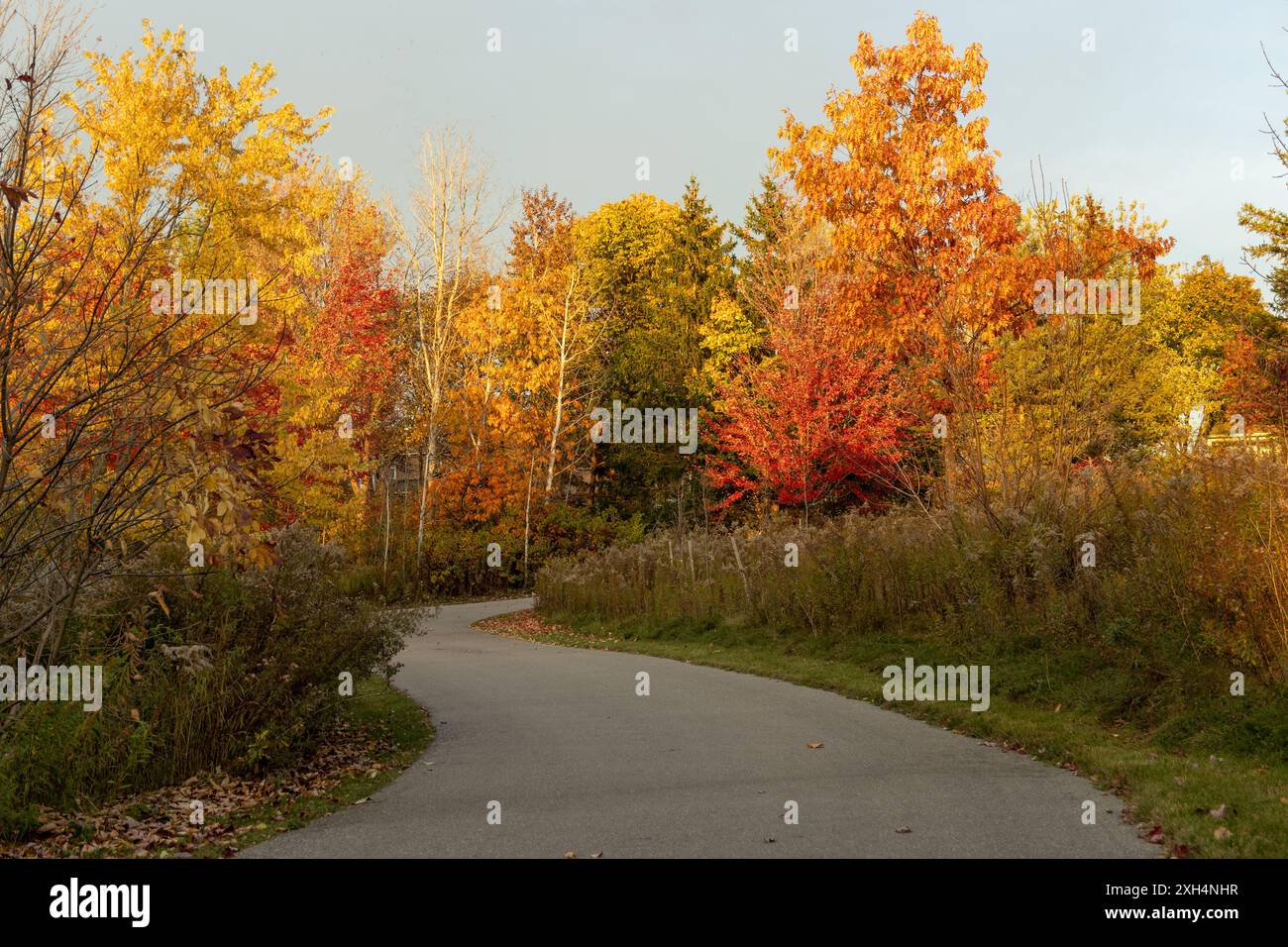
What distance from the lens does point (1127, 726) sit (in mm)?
10305

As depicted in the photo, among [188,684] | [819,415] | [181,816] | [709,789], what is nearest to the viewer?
[181,816]

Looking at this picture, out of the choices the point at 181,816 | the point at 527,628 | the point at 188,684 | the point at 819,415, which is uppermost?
the point at 819,415

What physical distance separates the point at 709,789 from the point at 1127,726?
4.58 meters

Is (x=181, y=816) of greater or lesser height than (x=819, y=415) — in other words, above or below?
below

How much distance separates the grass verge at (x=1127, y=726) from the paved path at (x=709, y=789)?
0.33 m

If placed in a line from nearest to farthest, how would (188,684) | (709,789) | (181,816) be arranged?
(181,816) → (709,789) → (188,684)

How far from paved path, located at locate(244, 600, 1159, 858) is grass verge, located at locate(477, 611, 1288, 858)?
1.08 ft

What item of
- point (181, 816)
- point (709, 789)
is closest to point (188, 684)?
point (181, 816)

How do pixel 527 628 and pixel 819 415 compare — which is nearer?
pixel 527 628

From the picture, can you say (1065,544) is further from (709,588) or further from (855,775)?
(709,588)

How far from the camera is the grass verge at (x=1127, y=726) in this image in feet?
22.6

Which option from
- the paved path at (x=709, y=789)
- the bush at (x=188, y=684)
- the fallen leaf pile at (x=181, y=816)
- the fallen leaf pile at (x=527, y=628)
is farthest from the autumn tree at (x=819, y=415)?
the fallen leaf pile at (x=181, y=816)

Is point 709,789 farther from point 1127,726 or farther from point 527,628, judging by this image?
point 527,628

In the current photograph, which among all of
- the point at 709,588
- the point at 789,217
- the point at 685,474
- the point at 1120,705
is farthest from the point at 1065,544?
the point at 685,474
